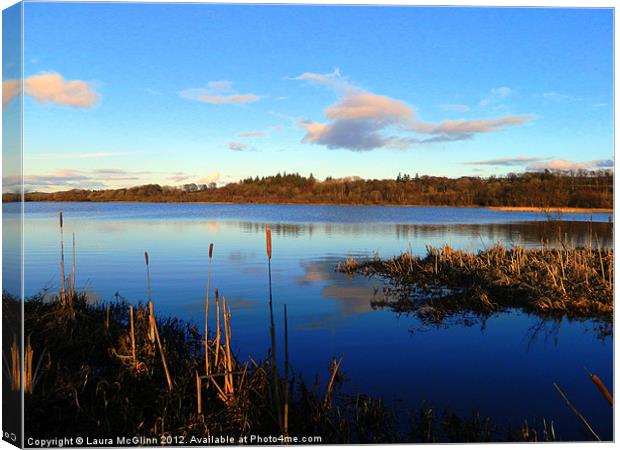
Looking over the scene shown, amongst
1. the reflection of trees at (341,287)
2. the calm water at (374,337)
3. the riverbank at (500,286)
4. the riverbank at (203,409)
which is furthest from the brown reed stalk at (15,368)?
the riverbank at (500,286)

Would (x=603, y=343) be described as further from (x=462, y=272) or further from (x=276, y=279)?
(x=276, y=279)

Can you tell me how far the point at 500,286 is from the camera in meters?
10.1

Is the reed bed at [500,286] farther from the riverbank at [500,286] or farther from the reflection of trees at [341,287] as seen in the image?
the reflection of trees at [341,287]

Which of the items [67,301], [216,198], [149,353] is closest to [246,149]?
[67,301]

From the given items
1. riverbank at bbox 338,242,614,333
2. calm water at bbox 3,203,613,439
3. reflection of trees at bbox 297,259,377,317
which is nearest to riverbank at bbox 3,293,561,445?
calm water at bbox 3,203,613,439

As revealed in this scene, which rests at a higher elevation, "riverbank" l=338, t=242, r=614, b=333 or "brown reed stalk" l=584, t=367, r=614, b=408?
"brown reed stalk" l=584, t=367, r=614, b=408

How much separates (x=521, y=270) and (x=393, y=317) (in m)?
3.64

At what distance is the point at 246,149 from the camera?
9281 millimetres

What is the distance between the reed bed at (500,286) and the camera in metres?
8.71

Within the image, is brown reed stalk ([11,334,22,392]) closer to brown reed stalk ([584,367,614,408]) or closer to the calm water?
the calm water

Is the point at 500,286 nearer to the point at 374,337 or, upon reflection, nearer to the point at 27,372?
the point at 374,337

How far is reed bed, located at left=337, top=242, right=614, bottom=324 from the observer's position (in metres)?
8.71

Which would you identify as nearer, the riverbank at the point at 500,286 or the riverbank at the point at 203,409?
the riverbank at the point at 203,409

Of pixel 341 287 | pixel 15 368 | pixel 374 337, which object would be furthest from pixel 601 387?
pixel 341 287
